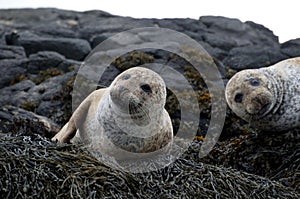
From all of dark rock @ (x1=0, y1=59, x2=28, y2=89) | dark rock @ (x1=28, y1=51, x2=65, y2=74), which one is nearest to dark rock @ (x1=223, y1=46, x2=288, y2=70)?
dark rock @ (x1=28, y1=51, x2=65, y2=74)

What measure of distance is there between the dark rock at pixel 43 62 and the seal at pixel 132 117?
17.8 feet

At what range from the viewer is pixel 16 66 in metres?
10.5

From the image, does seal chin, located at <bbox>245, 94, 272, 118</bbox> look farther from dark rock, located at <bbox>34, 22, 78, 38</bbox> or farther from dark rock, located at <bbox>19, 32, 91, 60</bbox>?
dark rock, located at <bbox>34, 22, 78, 38</bbox>

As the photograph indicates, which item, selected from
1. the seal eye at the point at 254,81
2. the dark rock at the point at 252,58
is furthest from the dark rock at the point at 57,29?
the seal eye at the point at 254,81

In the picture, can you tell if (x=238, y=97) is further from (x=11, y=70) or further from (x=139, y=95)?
(x=11, y=70)

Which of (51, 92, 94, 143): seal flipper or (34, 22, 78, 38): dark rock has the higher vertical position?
(51, 92, 94, 143): seal flipper

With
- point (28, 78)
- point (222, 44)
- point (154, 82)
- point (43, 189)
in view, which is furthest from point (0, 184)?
point (222, 44)

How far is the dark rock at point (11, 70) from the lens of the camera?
10016 millimetres

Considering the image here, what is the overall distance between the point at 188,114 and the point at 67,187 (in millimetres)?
4064

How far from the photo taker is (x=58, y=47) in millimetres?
13156

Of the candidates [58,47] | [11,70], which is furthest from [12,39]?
[11,70]

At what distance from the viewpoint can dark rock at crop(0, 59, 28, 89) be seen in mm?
10016

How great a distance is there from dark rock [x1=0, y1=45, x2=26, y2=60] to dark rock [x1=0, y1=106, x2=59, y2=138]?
4707 millimetres

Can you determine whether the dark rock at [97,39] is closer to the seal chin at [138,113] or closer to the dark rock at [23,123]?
the dark rock at [23,123]
